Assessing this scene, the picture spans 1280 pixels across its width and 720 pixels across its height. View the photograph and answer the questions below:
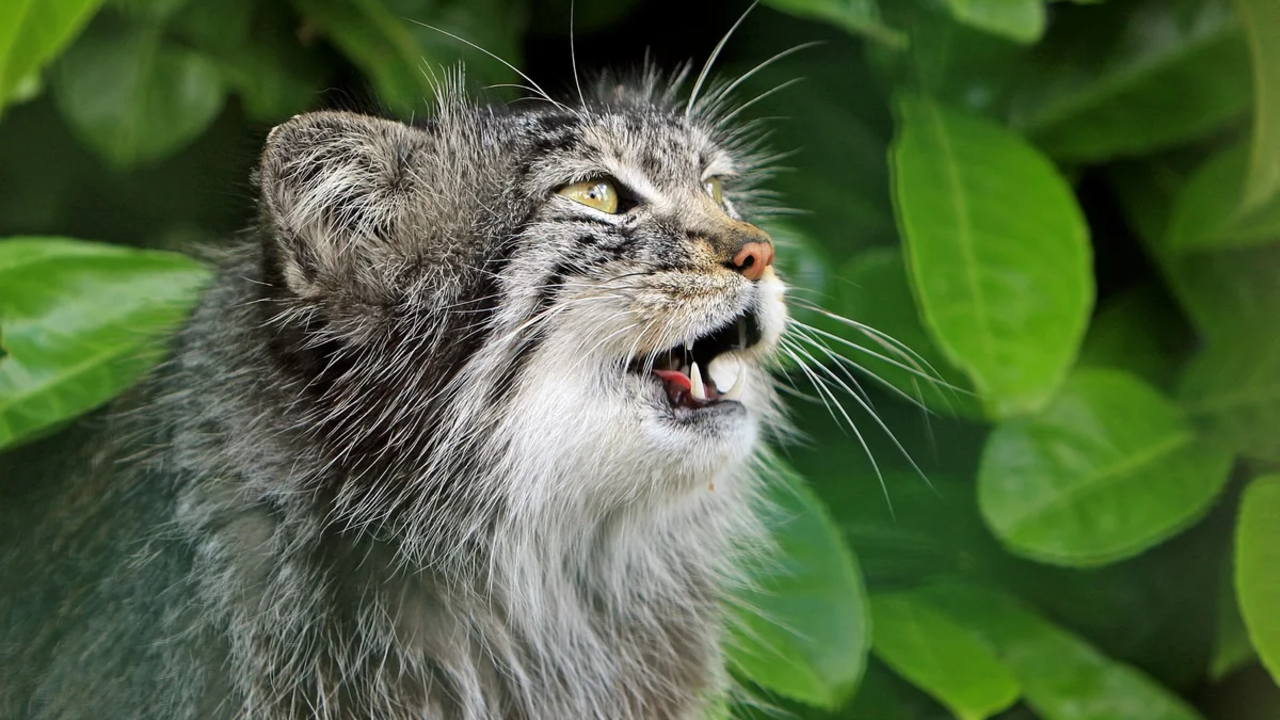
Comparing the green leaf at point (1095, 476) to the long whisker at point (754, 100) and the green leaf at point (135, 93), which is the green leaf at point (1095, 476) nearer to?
the long whisker at point (754, 100)

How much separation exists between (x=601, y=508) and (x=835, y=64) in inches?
24.1

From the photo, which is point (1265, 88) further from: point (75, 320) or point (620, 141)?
point (75, 320)

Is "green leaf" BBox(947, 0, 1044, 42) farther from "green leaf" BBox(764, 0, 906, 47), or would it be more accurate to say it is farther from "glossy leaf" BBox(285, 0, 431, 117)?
"glossy leaf" BBox(285, 0, 431, 117)

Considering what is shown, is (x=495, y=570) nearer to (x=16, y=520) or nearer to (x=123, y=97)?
(x=16, y=520)

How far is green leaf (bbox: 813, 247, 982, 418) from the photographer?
975 millimetres

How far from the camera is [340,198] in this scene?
0.71 m

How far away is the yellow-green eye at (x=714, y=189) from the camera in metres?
0.87

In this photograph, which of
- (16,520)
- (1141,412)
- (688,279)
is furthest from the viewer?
(1141,412)

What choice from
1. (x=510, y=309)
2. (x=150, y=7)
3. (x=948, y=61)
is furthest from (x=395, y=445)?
(x=948, y=61)

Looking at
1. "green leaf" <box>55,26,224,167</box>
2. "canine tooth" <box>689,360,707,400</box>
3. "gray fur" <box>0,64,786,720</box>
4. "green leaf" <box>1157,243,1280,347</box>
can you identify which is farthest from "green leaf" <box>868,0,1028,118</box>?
"green leaf" <box>55,26,224,167</box>

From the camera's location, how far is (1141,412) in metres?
1.01

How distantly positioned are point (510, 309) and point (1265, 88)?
70 centimetres

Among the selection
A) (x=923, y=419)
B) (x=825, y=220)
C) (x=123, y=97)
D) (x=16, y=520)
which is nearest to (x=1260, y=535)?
(x=923, y=419)

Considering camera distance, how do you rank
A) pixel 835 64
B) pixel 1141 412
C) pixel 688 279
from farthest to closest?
pixel 835 64 → pixel 1141 412 → pixel 688 279
